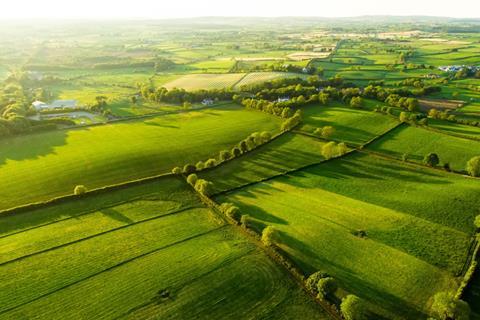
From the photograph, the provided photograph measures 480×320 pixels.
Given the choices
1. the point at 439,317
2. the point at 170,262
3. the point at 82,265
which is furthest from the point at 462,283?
the point at 82,265

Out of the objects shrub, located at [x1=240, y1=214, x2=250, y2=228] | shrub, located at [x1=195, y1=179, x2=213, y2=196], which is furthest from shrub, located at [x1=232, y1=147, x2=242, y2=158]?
shrub, located at [x1=240, y1=214, x2=250, y2=228]

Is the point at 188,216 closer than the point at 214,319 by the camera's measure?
No

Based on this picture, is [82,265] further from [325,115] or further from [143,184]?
[325,115]

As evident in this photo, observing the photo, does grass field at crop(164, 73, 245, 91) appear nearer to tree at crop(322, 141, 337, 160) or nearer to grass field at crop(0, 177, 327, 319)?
tree at crop(322, 141, 337, 160)

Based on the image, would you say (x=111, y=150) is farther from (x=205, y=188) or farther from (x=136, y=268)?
(x=136, y=268)

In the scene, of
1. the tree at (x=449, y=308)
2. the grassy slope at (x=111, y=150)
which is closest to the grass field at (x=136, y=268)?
the tree at (x=449, y=308)

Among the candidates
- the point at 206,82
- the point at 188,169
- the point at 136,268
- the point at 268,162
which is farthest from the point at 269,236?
the point at 206,82

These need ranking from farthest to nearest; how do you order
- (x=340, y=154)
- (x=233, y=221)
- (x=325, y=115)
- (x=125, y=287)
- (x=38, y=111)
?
(x=38, y=111) < (x=325, y=115) < (x=340, y=154) < (x=233, y=221) < (x=125, y=287)

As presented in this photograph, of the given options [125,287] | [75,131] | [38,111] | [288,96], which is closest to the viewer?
[125,287]
